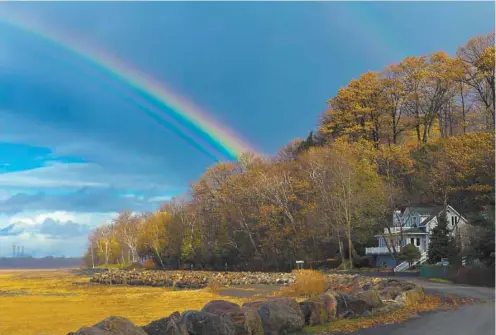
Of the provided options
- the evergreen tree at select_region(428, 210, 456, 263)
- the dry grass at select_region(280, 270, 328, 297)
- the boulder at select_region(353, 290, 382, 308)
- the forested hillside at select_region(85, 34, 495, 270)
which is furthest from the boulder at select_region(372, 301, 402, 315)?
the forested hillside at select_region(85, 34, 495, 270)

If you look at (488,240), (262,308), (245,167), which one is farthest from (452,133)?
(262,308)

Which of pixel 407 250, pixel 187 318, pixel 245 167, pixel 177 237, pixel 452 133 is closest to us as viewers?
pixel 187 318

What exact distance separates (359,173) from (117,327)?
5814cm

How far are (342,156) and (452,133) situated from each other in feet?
92.1

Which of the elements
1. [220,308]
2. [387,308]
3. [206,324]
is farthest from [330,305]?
[206,324]

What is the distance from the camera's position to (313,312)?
15.7 meters

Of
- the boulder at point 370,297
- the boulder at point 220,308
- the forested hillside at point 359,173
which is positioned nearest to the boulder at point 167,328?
the boulder at point 220,308

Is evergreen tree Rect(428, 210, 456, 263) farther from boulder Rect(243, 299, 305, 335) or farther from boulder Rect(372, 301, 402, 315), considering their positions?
boulder Rect(243, 299, 305, 335)

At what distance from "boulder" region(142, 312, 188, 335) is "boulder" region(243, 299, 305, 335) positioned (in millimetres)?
2843

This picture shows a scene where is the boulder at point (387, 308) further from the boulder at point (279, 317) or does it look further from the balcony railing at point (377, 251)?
the balcony railing at point (377, 251)

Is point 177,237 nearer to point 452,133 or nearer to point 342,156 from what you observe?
point 342,156

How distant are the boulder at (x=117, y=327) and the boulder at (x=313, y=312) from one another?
20.3 feet

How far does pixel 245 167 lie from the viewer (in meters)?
88.6

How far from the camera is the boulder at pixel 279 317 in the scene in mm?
13936
